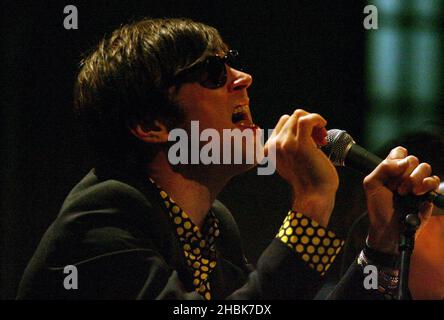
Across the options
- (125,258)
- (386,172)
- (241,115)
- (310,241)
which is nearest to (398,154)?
(386,172)

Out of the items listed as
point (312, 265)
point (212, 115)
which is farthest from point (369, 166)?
point (212, 115)

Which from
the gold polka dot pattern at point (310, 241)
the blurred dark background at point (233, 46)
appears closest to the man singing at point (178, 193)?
the gold polka dot pattern at point (310, 241)

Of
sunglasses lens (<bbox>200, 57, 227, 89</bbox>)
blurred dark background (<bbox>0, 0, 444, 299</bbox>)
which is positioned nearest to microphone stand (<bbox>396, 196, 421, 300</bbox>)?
sunglasses lens (<bbox>200, 57, 227, 89</bbox>)

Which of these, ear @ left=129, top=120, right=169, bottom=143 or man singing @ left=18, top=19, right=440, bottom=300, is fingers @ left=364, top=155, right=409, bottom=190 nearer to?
man singing @ left=18, top=19, right=440, bottom=300

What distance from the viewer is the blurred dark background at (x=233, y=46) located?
7.69 ft

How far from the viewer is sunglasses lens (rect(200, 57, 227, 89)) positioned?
5.45 ft

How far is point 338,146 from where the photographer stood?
1.61 meters

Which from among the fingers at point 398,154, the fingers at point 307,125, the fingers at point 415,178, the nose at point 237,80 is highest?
the nose at point 237,80

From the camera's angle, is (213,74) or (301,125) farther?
(213,74)

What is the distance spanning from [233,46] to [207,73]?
0.86 metres

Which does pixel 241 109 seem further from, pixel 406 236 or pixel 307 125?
pixel 406 236

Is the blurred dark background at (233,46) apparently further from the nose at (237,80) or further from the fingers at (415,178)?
the fingers at (415,178)

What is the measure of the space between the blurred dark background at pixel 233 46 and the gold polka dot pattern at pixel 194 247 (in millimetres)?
820
